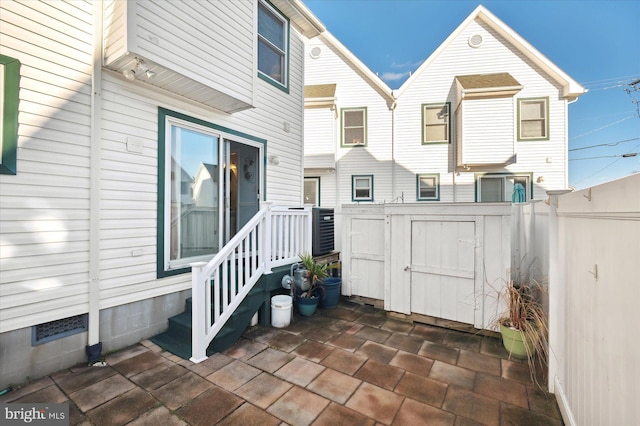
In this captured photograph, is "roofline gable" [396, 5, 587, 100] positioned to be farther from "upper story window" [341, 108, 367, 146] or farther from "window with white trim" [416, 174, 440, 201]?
"window with white trim" [416, 174, 440, 201]

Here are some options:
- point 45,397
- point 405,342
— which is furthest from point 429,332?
point 45,397

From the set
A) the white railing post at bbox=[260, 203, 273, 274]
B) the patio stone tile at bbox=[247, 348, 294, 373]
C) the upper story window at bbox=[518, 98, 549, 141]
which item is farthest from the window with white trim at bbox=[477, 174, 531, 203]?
the patio stone tile at bbox=[247, 348, 294, 373]

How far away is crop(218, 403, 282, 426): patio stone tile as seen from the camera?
1958 mm

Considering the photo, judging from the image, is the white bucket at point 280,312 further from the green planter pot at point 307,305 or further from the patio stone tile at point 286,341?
the green planter pot at point 307,305

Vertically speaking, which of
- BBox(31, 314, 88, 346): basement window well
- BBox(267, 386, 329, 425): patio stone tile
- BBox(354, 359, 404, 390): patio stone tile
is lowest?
BBox(354, 359, 404, 390): patio stone tile

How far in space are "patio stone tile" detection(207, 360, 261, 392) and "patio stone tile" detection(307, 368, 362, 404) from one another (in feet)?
1.94

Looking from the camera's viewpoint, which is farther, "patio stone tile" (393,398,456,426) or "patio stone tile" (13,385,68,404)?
"patio stone tile" (13,385,68,404)

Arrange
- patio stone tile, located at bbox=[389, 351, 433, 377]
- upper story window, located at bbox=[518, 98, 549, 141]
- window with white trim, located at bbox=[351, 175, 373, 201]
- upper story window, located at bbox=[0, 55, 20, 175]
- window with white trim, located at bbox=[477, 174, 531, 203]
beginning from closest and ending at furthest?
upper story window, located at bbox=[0, 55, 20, 175] < patio stone tile, located at bbox=[389, 351, 433, 377] < upper story window, located at bbox=[518, 98, 549, 141] < window with white trim, located at bbox=[477, 174, 531, 203] < window with white trim, located at bbox=[351, 175, 373, 201]

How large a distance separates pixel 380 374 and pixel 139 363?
236cm

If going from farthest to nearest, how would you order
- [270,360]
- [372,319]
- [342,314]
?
1. [342,314]
2. [372,319]
3. [270,360]

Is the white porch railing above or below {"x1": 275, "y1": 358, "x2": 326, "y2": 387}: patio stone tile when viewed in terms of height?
above

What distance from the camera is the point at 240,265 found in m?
3.35

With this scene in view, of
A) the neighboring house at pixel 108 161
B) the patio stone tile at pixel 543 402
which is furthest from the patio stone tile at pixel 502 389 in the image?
the neighboring house at pixel 108 161

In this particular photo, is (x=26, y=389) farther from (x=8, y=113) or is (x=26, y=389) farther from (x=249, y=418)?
(x=8, y=113)
